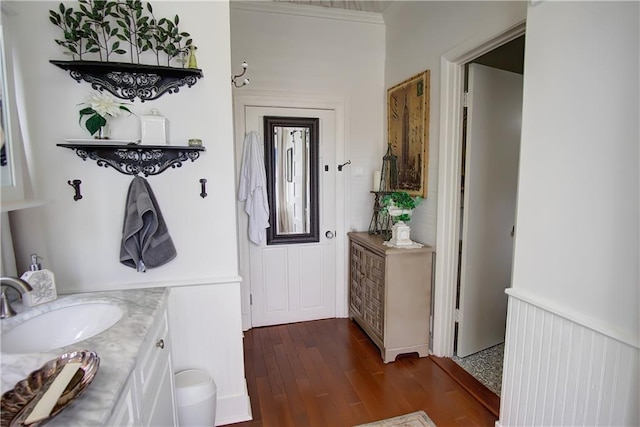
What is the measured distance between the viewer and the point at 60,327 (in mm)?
1274

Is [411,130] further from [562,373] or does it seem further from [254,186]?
[562,373]

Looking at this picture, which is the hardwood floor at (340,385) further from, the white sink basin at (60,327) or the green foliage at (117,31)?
the green foliage at (117,31)

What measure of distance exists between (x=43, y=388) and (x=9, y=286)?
469mm

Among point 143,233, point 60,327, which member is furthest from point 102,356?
point 143,233

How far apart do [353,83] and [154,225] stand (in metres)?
2.29

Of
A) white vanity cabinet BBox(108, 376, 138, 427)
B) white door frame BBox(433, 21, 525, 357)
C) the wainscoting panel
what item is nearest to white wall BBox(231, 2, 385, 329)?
white door frame BBox(433, 21, 525, 357)

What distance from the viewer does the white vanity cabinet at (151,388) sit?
94 cm

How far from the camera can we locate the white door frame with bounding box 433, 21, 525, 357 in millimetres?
2344

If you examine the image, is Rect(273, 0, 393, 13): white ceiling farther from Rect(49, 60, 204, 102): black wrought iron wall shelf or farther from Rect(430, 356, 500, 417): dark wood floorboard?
Rect(430, 356, 500, 417): dark wood floorboard

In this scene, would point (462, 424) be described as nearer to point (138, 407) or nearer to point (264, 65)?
point (138, 407)

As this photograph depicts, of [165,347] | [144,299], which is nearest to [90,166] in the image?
[144,299]

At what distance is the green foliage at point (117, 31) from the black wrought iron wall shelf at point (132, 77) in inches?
3.1

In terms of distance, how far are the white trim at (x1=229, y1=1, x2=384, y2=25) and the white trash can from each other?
111 inches

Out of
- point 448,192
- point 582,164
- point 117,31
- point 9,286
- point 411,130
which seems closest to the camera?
point 9,286
